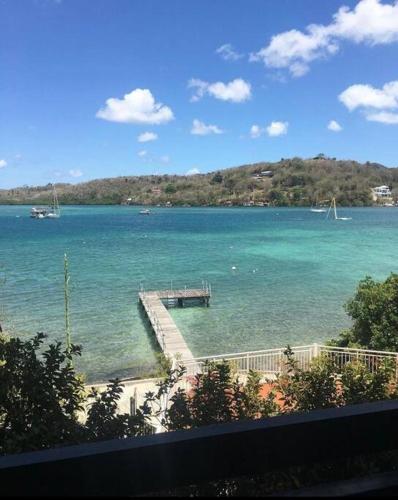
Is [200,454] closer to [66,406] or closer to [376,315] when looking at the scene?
[66,406]

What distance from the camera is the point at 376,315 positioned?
15.0m

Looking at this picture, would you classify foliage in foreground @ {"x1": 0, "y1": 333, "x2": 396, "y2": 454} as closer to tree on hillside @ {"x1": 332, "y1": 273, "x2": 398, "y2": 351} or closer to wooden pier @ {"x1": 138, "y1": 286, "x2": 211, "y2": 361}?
wooden pier @ {"x1": 138, "y1": 286, "x2": 211, "y2": 361}

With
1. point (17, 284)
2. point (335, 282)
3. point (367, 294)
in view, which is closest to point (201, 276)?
point (335, 282)

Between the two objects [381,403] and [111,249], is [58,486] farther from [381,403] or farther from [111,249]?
[111,249]

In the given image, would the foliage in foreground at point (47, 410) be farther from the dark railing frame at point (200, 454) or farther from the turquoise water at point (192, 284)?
the turquoise water at point (192, 284)

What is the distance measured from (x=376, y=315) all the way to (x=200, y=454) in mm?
14376

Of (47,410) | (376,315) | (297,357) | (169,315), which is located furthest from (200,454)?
(169,315)

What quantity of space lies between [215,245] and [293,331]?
52.2 m

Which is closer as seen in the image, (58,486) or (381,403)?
(58,486)

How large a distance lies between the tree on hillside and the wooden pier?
5417 mm

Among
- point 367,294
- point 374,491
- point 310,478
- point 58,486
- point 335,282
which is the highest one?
point 58,486

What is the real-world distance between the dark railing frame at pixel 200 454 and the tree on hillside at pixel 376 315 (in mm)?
13434

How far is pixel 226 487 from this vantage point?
284 cm

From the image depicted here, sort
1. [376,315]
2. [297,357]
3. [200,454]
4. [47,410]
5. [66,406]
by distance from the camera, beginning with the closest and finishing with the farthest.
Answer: [200,454]
[47,410]
[66,406]
[376,315]
[297,357]
